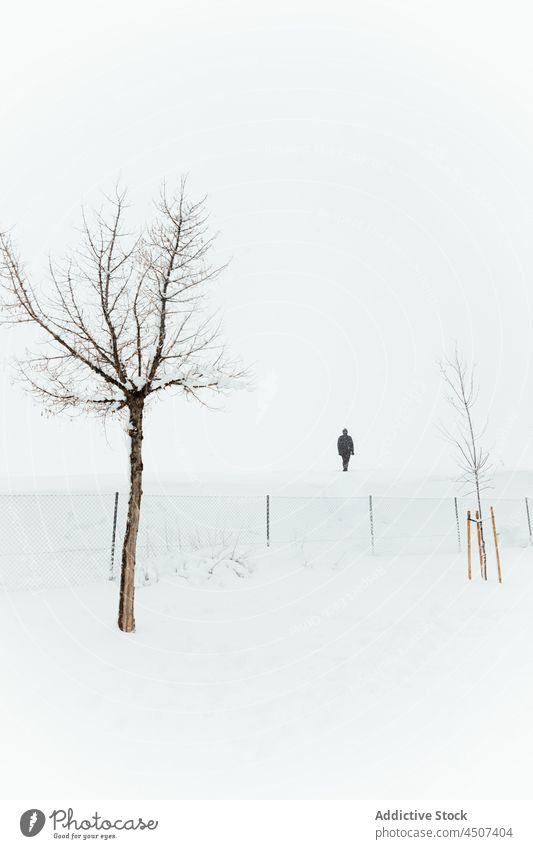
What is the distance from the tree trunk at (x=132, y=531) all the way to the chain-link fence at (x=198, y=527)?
10.9ft

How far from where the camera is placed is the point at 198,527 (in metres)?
14.9

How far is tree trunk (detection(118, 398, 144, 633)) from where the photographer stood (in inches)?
312

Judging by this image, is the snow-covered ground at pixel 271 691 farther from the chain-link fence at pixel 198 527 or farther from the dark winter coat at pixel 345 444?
the dark winter coat at pixel 345 444

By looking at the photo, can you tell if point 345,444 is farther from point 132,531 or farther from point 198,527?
point 132,531

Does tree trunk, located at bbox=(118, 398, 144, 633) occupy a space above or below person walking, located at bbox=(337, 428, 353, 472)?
below

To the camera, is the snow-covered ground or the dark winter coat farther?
the dark winter coat

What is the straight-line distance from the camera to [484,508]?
19844mm

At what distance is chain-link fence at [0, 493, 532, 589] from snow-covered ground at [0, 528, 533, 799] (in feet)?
6.52

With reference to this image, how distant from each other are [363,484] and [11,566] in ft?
43.2

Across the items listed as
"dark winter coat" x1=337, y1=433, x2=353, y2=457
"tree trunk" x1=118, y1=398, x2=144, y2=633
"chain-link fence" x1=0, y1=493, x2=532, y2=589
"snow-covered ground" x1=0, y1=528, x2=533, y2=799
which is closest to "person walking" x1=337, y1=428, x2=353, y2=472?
"dark winter coat" x1=337, y1=433, x2=353, y2=457

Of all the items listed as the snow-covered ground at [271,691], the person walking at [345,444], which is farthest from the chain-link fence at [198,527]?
the person walking at [345,444]

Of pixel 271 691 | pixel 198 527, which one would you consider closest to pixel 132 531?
pixel 271 691

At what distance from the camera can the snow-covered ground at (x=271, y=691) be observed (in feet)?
14.5

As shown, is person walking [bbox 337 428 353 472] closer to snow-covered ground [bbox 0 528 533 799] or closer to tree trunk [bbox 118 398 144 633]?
snow-covered ground [bbox 0 528 533 799]
